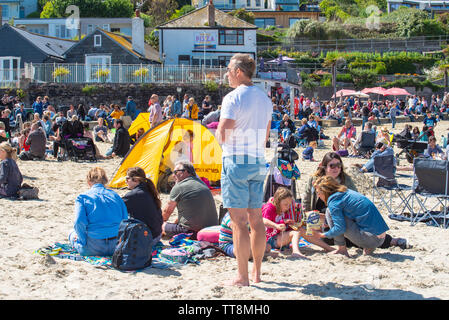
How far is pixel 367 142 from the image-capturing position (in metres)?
16.2

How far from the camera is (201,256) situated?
6.11 m

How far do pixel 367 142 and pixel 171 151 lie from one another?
712cm

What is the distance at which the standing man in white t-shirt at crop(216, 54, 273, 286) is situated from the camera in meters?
4.68

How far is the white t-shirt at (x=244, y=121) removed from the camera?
4.69 m

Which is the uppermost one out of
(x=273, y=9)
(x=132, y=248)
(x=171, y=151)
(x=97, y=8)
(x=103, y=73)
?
(x=273, y=9)

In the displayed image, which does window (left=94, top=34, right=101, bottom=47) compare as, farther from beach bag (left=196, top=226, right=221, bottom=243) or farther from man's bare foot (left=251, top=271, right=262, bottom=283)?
man's bare foot (left=251, top=271, right=262, bottom=283)

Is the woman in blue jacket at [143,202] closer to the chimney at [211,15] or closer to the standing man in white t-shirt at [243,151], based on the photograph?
the standing man in white t-shirt at [243,151]

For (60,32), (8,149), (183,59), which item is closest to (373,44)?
(183,59)

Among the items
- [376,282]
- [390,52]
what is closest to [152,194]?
[376,282]

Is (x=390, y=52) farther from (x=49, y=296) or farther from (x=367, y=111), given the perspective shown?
(x=49, y=296)

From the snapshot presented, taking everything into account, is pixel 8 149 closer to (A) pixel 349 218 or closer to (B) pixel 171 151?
(B) pixel 171 151

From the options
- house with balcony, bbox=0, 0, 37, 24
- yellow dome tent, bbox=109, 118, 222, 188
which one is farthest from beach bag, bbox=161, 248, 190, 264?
house with balcony, bbox=0, 0, 37, 24

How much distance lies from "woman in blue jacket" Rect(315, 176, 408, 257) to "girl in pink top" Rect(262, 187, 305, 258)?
1.10ft

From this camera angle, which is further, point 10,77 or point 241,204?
point 10,77
